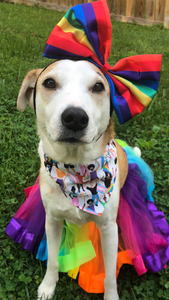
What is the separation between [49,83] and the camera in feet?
5.39

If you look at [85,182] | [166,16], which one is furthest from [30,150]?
[166,16]

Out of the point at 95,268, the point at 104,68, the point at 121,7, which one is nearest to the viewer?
the point at 104,68

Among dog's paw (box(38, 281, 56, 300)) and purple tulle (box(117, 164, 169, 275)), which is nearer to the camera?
dog's paw (box(38, 281, 56, 300))

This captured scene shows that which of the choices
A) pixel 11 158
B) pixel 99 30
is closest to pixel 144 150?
pixel 11 158

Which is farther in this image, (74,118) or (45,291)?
(45,291)

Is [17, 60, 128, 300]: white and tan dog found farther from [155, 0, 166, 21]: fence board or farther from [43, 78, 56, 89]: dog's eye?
[155, 0, 166, 21]: fence board

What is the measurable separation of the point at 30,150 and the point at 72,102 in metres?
2.09

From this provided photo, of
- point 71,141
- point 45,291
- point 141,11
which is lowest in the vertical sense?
point 45,291

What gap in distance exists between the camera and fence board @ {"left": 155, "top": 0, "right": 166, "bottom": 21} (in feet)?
30.9

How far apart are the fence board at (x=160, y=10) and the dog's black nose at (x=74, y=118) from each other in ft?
33.0

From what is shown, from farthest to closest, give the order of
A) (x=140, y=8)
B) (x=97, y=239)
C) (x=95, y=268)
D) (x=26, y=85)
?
(x=140, y=8), (x=97, y=239), (x=95, y=268), (x=26, y=85)

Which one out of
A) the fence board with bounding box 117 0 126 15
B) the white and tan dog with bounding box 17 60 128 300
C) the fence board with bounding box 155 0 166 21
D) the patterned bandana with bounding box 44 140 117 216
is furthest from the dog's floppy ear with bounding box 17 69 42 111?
the fence board with bounding box 117 0 126 15

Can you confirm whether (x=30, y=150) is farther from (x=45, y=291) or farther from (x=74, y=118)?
(x=74, y=118)

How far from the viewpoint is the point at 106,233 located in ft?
6.25
